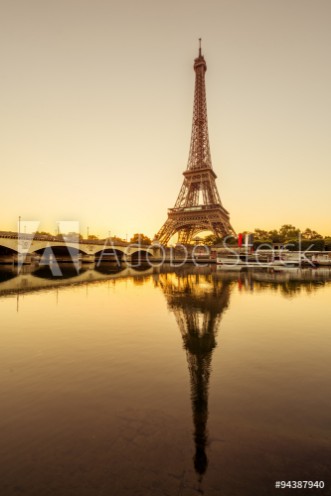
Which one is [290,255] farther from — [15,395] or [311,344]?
[15,395]

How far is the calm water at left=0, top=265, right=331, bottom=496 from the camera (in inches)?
162

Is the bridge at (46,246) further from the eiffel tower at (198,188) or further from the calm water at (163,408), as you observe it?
the calm water at (163,408)

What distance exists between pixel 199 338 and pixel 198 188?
7992 cm

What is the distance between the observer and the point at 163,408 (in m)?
5.96

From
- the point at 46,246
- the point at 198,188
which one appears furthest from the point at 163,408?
the point at 198,188

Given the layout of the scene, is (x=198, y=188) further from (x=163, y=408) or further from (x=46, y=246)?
(x=163, y=408)

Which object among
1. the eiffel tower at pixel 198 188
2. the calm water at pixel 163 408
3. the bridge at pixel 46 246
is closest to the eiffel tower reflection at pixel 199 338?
the calm water at pixel 163 408

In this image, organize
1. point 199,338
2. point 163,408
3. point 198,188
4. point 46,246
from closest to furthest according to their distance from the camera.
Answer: point 163,408 < point 199,338 < point 46,246 < point 198,188

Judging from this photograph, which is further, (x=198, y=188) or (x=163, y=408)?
(x=198, y=188)

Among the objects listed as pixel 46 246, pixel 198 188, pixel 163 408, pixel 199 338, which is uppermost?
pixel 198 188

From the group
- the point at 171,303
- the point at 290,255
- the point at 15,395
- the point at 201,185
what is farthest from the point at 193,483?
the point at 201,185

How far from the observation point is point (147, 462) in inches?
171

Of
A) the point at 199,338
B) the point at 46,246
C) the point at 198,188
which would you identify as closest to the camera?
the point at 199,338

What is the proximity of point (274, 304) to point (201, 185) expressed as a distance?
223ft
